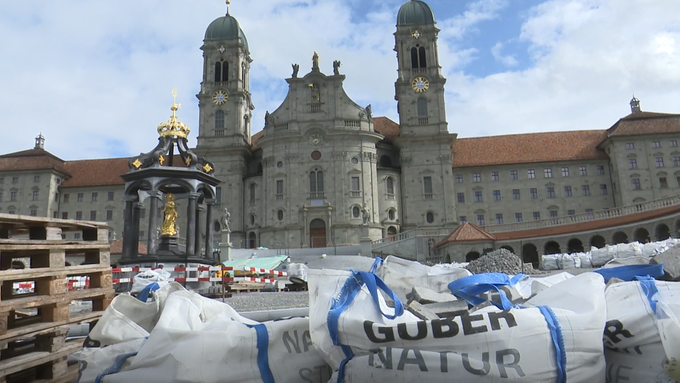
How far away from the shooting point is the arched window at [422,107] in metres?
47.1

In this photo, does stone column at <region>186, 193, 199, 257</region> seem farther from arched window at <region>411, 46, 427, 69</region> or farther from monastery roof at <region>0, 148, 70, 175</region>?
monastery roof at <region>0, 148, 70, 175</region>

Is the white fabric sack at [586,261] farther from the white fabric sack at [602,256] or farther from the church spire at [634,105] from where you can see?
the church spire at [634,105]

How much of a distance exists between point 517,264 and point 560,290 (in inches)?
635

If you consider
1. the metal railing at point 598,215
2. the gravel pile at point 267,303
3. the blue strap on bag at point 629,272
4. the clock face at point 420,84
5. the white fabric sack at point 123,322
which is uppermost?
the clock face at point 420,84

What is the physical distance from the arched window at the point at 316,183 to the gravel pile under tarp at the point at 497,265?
26.5m

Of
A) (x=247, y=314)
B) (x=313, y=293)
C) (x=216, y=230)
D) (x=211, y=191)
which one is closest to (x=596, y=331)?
(x=313, y=293)

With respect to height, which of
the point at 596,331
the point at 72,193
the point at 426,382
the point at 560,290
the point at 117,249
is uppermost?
the point at 72,193

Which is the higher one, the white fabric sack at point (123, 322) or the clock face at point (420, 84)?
the clock face at point (420, 84)

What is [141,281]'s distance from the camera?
1468cm

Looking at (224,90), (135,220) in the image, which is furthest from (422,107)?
(135,220)

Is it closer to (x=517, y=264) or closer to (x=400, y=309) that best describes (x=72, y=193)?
(x=517, y=264)

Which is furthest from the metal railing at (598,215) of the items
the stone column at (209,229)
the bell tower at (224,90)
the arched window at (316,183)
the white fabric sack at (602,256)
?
the bell tower at (224,90)

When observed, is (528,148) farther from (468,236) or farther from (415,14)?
(468,236)

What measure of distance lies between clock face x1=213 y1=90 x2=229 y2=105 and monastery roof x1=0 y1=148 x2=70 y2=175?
856 inches
